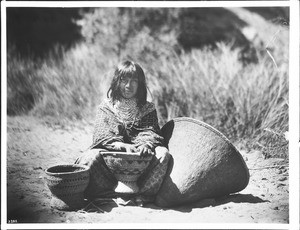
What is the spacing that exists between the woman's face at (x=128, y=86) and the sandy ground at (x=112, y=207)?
3.32ft

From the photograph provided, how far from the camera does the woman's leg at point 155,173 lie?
3225mm

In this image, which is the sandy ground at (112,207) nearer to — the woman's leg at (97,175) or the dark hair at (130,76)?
the woman's leg at (97,175)

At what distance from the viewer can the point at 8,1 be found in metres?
3.98

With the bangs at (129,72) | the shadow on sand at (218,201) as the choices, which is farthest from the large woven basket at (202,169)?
the bangs at (129,72)

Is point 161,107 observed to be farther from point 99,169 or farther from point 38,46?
point 38,46

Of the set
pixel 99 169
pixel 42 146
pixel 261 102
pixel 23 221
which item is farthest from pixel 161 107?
pixel 23 221

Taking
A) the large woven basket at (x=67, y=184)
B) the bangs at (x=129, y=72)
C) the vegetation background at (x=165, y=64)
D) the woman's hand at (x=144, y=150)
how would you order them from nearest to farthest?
the large woven basket at (x=67, y=184) < the woman's hand at (x=144, y=150) < the bangs at (x=129, y=72) < the vegetation background at (x=165, y=64)

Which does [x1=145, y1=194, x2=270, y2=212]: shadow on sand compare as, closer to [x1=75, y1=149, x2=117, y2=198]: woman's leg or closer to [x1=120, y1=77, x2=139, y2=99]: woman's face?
[x1=75, y1=149, x2=117, y2=198]: woman's leg

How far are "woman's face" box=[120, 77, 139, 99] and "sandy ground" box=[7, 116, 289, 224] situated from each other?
1011 millimetres

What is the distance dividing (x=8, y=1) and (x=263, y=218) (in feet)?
10.9

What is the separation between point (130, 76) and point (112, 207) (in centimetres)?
117

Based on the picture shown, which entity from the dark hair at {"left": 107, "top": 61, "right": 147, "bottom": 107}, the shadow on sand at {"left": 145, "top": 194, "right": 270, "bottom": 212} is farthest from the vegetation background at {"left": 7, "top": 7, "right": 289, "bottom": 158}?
the dark hair at {"left": 107, "top": 61, "right": 147, "bottom": 107}

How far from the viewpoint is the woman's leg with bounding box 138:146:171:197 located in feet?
10.6

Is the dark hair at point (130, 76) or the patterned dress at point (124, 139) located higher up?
the dark hair at point (130, 76)
